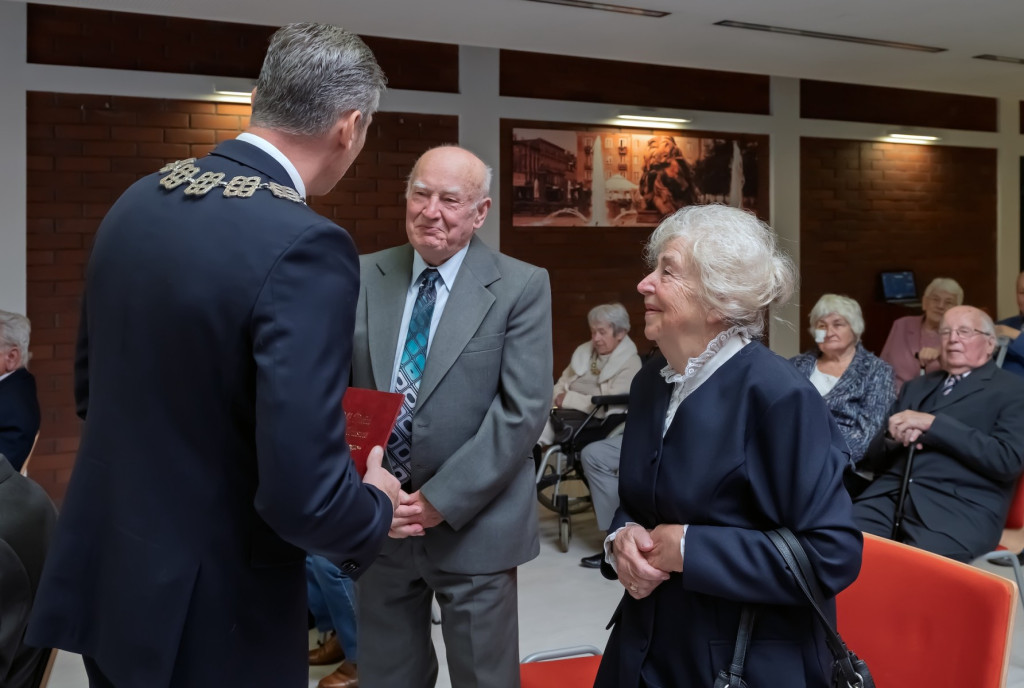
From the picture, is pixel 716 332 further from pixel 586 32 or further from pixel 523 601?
pixel 586 32

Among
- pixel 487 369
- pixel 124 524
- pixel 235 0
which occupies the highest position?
pixel 235 0

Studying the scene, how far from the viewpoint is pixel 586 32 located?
622 centimetres

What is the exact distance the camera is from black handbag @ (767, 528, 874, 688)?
1.49 metres

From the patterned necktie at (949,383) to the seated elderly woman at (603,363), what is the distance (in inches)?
81.0

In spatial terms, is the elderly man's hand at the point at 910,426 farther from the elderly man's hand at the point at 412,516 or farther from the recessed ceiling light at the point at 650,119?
the recessed ceiling light at the point at 650,119

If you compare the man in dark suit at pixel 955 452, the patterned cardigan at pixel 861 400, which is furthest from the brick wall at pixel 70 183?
the man in dark suit at pixel 955 452

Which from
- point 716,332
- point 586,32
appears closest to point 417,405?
point 716,332

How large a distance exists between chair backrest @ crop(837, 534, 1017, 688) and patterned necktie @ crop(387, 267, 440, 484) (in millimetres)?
1008

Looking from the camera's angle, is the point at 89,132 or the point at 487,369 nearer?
the point at 487,369

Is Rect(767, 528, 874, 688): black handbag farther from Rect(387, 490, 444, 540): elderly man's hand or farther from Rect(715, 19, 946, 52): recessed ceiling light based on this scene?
Rect(715, 19, 946, 52): recessed ceiling light

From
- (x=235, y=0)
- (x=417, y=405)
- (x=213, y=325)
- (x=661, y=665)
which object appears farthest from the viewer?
(x=235, y=0)

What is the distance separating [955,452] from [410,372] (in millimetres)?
2338

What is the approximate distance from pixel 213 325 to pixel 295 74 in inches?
15.2

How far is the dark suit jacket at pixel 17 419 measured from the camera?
11.7 ft
